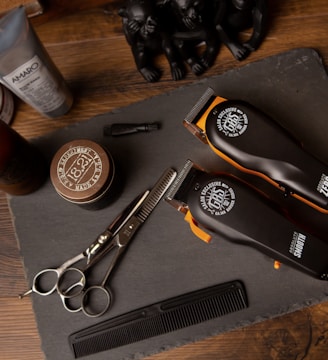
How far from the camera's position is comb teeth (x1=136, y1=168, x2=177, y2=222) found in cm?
69

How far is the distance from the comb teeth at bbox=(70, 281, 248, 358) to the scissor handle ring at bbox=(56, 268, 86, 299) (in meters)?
0.05

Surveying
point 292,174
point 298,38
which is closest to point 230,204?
point 292,174

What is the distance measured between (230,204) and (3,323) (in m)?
0.36

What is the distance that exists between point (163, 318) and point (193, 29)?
0.39 m

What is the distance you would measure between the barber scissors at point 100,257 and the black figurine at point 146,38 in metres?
0.16

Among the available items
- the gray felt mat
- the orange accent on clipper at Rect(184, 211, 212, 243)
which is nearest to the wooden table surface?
the gray felt mat

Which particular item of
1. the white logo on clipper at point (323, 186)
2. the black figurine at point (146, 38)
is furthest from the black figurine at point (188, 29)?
the white logo on clipper at point (323, 186)

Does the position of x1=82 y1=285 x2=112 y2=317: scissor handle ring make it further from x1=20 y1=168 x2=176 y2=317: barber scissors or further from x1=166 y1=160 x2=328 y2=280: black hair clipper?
x1=166 y1=160 x2=328 y2=280: black hair clipper

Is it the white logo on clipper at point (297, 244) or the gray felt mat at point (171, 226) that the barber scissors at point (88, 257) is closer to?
the gray felt mat at point (171, 226)

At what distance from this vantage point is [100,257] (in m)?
0.69

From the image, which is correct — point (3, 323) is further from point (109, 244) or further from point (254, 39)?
point (254, 39)

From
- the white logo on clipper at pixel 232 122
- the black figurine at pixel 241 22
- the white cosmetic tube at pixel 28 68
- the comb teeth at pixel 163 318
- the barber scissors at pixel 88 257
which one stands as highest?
the white cosmetic tube at pixel 28 68

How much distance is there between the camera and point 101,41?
2.52 feet

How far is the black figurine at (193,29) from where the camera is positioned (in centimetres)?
66
